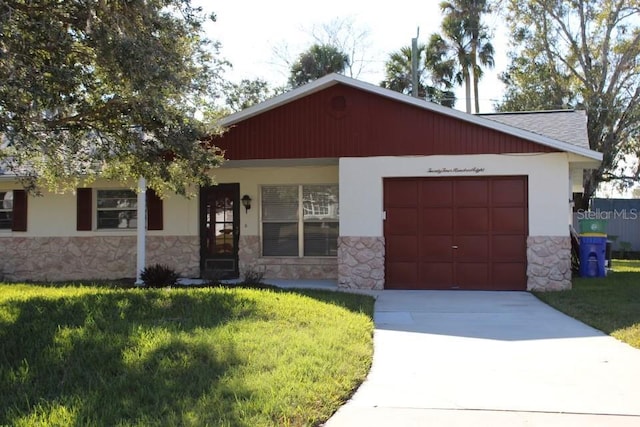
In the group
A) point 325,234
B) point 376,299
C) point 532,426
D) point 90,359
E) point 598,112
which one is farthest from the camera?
point 598,112

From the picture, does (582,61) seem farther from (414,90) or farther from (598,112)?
(414,90)

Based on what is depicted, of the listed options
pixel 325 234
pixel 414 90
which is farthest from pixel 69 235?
pixel 414 90

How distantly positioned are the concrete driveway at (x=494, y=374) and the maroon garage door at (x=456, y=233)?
2.60 m

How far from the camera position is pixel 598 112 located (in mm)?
22562

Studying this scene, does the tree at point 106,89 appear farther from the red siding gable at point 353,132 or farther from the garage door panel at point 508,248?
the garage door panel at point 508,248

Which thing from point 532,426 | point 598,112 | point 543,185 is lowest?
point 532,426

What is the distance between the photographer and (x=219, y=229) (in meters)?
14.5

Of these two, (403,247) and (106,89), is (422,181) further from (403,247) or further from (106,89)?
(106,89)

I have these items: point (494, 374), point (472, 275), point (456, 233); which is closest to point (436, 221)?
point (456, 233)

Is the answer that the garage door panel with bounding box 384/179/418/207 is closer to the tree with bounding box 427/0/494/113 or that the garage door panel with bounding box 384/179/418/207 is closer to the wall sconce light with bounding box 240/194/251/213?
the wall sconce light with bounding box 240/194/251/213

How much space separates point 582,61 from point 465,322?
1879cm

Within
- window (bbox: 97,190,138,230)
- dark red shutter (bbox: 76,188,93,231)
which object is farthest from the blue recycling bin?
dark red shutter (bbox: 76,188,93,231)

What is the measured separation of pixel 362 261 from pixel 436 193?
216 centimetres

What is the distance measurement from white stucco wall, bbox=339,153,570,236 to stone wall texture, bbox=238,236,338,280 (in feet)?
5.84
